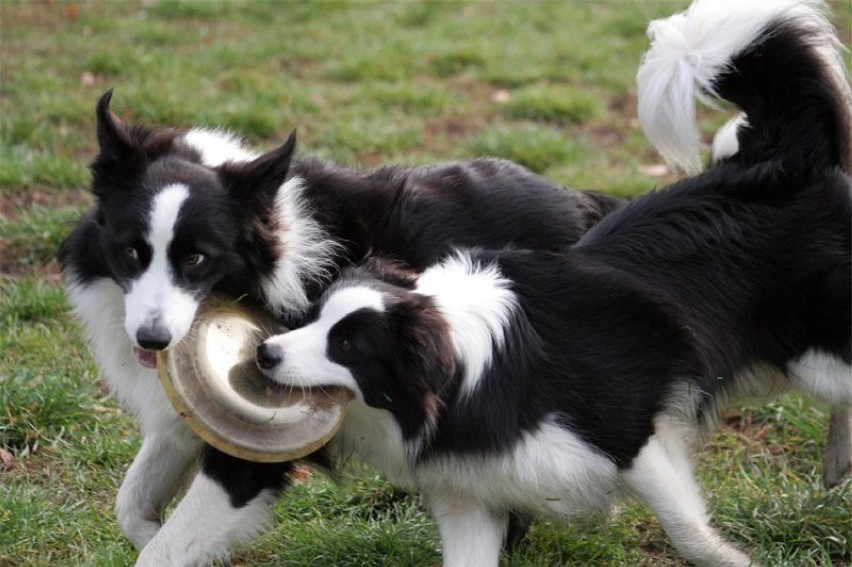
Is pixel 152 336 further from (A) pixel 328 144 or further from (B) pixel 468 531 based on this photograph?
(A) pixel 328 144

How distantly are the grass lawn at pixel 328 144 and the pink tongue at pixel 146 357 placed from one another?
0.72m

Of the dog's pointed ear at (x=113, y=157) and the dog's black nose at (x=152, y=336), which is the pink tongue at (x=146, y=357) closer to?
the dog's black nose at (x=152, y=336)

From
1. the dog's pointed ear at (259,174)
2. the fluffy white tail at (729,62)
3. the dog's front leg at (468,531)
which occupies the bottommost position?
the dog's front leg at (468,531)

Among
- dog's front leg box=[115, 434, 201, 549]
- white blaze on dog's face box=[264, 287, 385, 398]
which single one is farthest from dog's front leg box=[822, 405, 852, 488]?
dog's front leg box=[115, 434, 201, 549]

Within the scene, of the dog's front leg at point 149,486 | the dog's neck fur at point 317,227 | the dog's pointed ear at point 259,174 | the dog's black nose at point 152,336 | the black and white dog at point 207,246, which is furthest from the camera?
the dog's front leg at point 149,486

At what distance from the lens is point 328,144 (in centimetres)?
802

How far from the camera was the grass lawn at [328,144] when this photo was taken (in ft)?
14.5

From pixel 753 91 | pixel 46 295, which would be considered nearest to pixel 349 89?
pixel 46 295

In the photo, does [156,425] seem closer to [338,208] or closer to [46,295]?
[338,208]

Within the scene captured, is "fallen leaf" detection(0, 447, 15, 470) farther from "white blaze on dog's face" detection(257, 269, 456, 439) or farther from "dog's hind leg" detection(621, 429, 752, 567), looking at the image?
"dog's hind leg" detection(621, 429, 752, 567)

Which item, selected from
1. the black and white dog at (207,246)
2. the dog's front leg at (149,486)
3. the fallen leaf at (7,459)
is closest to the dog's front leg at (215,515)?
the black and white dog at (207,246)

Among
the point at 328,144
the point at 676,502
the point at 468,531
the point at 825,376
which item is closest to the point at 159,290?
the point at 468,531

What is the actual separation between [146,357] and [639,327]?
1.65 meters

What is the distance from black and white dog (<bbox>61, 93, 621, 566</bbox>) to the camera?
3.77 meters
